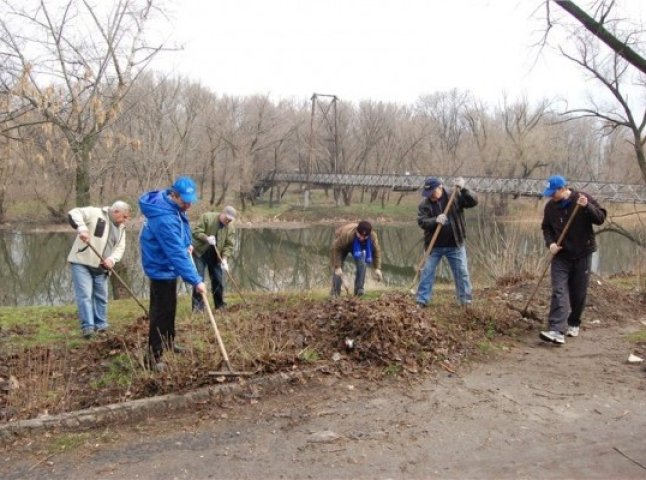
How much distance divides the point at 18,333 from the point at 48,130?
2.75 meters

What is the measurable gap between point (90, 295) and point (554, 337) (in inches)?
217

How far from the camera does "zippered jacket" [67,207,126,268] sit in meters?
6.02

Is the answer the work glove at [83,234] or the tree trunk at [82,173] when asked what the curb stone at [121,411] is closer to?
the work glove at [83,234]

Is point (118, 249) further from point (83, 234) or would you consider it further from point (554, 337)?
point (554, 337)

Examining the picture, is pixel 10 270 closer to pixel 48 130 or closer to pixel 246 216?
pixel 48 130

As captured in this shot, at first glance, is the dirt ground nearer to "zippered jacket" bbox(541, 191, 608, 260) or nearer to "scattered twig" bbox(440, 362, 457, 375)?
"scattered twig" bbox(440, 362, 457, 375)

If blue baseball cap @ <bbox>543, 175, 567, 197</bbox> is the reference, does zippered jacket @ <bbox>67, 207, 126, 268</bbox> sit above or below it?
below

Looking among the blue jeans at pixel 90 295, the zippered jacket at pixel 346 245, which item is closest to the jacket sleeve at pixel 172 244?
the blue jeans at pixel 90 295

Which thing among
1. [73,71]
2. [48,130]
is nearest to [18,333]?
[48,130]

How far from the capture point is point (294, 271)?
17.5m

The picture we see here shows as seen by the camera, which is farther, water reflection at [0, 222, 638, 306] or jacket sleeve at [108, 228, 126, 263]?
water reflection at [0, 222, 638, 306]

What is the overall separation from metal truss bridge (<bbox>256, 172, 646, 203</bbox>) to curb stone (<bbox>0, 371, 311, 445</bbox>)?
2018 cm

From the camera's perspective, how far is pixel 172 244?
4.45m

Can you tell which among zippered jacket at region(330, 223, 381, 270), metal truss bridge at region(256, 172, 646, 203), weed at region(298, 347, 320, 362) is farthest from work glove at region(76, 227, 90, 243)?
metal truss bridge at region(256, 172, 646, 203)
